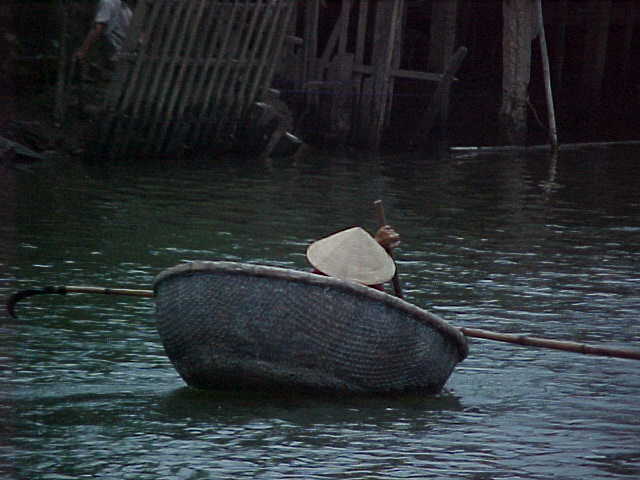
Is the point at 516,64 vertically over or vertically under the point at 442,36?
under

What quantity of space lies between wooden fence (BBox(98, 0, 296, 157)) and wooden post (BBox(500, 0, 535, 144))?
3634 mm

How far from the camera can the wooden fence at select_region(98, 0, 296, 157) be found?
1603cm

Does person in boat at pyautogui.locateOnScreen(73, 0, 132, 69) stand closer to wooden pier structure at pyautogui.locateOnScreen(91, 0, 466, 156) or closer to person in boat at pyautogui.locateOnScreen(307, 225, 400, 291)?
wooden pier structure at pyautogui.locateOnScreen(91, 0, 466, 156)

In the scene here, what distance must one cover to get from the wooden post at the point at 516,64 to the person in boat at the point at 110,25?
547 centimetres

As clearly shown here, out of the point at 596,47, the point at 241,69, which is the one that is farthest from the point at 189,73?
the point at 596,47

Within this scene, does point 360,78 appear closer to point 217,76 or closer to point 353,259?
point 217,76

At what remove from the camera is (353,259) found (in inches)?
284

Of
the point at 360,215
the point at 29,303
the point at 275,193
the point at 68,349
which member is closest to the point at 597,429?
the point at 68,349

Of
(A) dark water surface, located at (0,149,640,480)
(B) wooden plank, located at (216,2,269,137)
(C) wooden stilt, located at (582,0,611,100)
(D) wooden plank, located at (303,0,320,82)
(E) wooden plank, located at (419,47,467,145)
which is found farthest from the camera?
(C) wooden stilt, located at (582,0,611,100)

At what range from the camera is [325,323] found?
271 inches

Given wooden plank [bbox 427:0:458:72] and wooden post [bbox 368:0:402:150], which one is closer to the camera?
wooden post [bbox 368:0:402:150]

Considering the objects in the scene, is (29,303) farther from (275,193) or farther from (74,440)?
(275,193)

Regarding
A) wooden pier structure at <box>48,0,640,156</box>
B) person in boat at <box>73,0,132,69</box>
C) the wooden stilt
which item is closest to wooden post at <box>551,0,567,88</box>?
wooden pier structure at <box>48,0,640,156</box>

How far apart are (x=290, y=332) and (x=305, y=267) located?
388cm
